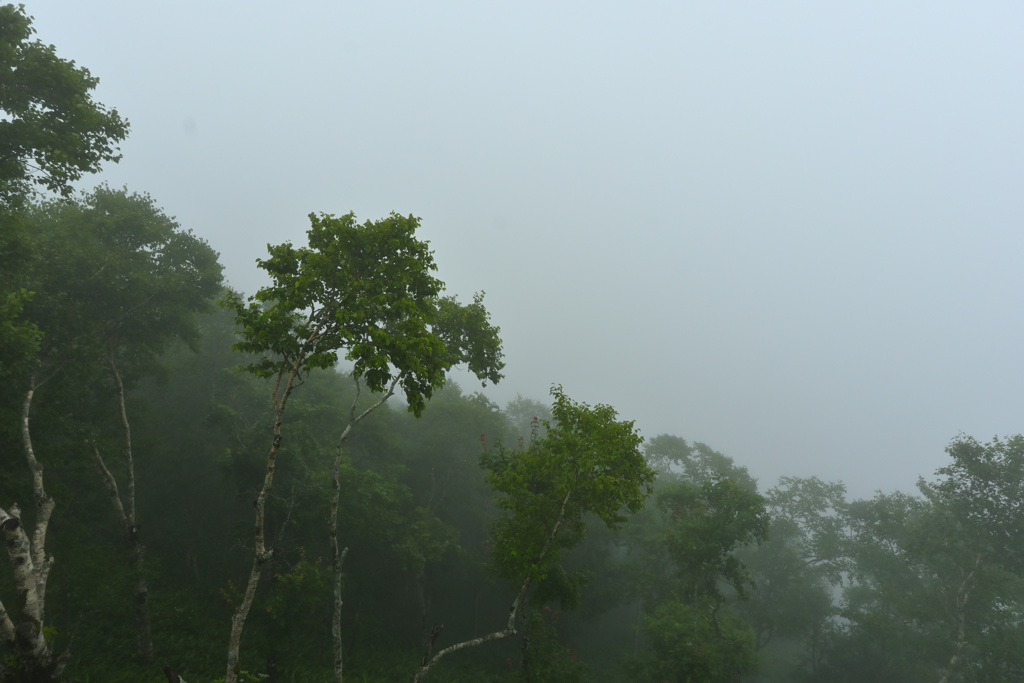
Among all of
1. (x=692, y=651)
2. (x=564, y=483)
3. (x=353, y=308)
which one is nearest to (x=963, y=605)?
(x=692, y=651)

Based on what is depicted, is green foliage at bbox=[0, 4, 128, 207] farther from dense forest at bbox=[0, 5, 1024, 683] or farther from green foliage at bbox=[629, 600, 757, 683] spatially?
green foliage at bbox=[629, 600, 757, 683]

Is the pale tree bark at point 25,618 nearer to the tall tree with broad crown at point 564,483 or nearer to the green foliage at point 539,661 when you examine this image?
the tall tree with broad crown at point 564,483

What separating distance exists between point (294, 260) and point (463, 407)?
75.3 ft

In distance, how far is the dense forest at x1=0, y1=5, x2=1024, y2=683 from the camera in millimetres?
10461

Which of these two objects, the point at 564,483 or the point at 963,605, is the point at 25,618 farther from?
the point at 963,605

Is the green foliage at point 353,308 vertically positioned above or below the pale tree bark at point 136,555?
above

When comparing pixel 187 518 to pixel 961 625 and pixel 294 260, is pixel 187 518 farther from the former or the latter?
pixel 961 625

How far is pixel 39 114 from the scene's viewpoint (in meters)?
13.1

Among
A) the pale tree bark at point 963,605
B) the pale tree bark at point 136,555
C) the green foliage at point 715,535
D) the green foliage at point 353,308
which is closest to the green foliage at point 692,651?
the green foliage at point 715,535

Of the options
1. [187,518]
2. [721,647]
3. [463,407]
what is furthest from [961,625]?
[187,518]

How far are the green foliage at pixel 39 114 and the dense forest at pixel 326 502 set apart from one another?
0.07 metres

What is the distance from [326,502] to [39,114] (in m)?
16.7

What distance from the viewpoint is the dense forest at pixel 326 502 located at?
10461 mm

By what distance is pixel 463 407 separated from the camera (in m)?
32.1
